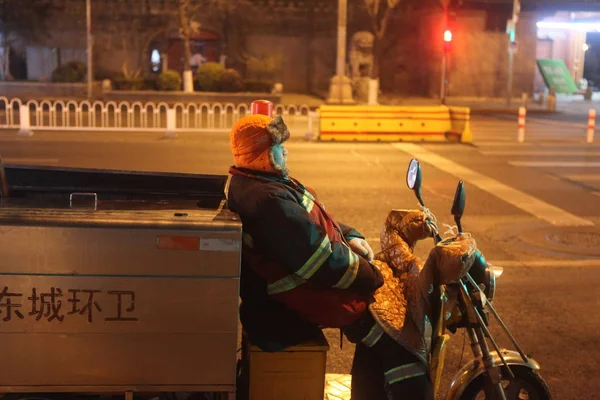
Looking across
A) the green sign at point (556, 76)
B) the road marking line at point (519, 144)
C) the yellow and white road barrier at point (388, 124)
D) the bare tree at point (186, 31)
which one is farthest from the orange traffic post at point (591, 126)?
the green sign at point (556, 76)

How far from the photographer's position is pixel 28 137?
18.4m

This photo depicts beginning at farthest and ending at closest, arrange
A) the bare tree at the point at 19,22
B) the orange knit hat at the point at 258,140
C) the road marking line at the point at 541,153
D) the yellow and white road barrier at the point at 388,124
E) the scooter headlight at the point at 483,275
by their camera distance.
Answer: the bare tree at the point at 19,22, the yellow and white road barrier at the point at 388,124, the road marking line at the point at 541,153, the scooter headlight at the point at 483,275, the orange knit hat at the point at 258,140

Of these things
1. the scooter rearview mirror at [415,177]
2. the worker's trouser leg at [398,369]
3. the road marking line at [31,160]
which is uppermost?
the scooter rearview mirror at [415,177]

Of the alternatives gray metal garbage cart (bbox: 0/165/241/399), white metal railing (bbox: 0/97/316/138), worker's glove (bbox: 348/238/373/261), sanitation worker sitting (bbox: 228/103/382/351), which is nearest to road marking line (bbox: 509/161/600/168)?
white metal railing (bbox: 0/97/316/138)

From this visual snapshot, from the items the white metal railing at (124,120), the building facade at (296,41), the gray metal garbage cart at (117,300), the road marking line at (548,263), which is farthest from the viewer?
the building facade at (296,41)

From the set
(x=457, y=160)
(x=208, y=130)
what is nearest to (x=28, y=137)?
(x=208, y=130)

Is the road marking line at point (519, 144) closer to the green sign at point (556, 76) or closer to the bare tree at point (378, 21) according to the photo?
the bare tree at point (378, 21)

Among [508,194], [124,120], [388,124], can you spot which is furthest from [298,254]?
[124,120]

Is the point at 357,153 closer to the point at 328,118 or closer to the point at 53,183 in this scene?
the point at 328,118

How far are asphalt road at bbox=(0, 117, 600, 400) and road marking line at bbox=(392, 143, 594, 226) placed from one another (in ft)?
0.06

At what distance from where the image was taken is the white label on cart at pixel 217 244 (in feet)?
9.91

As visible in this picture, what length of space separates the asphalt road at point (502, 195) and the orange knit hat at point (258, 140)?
6.73 ft

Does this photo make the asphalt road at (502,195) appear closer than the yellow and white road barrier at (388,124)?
Yes

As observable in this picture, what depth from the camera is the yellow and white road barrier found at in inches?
742
